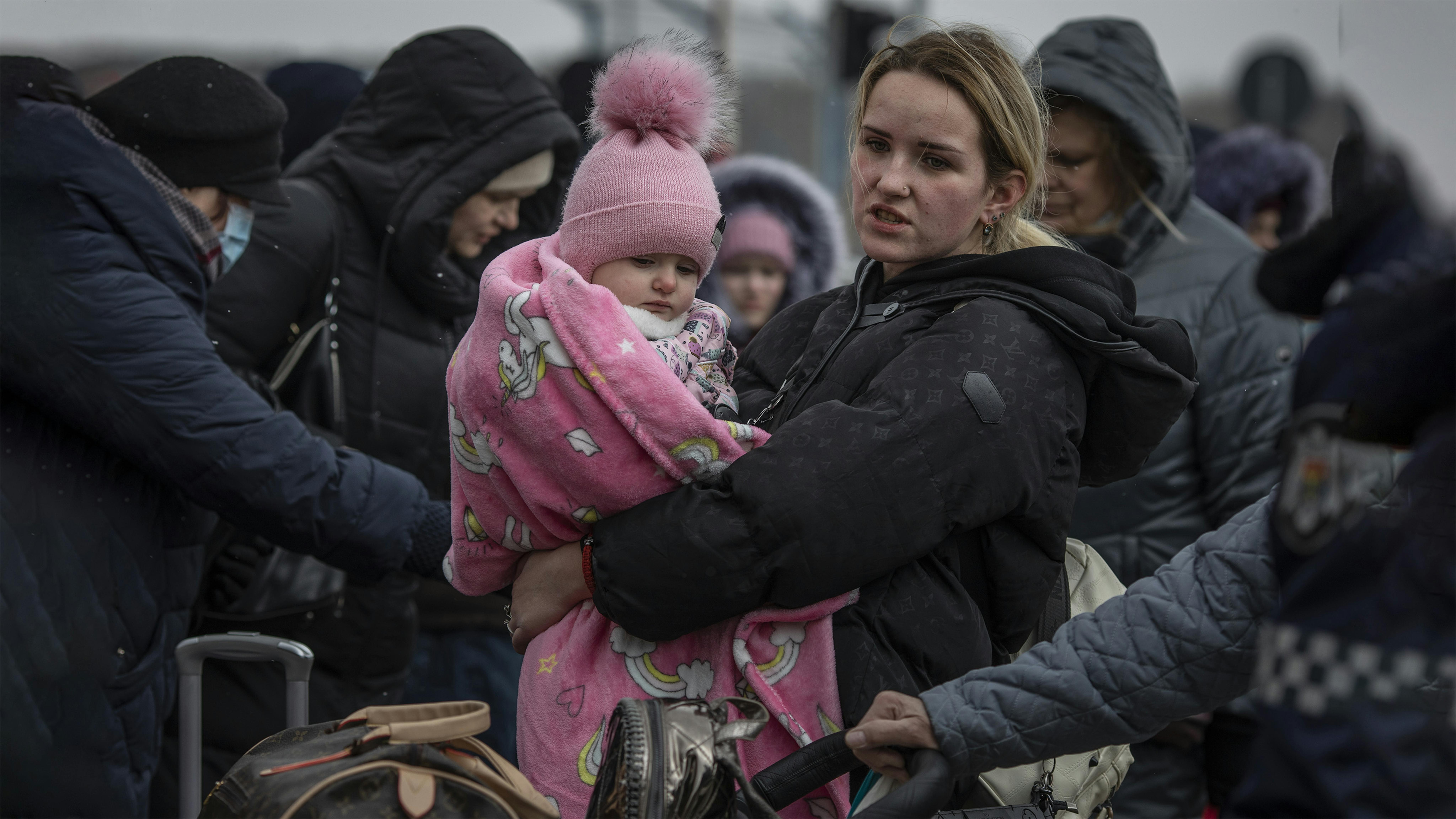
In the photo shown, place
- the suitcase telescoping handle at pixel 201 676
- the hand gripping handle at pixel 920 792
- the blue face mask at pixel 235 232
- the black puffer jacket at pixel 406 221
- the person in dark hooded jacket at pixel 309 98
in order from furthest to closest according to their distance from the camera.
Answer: the person in dark hooded jacket at pixel 309 98 → the black puffer jacket at pixel 406 221 → the blue face mask at pixel 235 232 → the suitcase telescoping handle at pixel 201 676 → the hand gripping handle at pixel 920 792

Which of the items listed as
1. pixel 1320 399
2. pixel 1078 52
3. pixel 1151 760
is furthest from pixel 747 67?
pixel 1320 399

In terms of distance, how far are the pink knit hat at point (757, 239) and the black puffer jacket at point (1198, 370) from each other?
155 centimetres

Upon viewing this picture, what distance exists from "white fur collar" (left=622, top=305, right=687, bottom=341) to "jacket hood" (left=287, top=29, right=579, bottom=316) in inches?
65.0

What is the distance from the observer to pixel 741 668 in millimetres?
1642

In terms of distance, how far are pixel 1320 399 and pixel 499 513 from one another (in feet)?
3.42

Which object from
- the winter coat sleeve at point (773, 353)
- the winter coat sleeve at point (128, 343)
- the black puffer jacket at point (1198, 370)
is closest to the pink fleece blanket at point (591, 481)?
the winter coat sleeve at point (773, 353)

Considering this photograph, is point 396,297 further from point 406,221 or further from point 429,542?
point 429,542

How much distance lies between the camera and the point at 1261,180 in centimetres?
552

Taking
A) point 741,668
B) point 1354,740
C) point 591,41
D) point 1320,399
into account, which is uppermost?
point 1320,399

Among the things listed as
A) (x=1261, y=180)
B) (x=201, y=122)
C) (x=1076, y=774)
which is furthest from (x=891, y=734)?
(x=1261, y=180)

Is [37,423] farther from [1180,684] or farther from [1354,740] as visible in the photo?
[1354,740]

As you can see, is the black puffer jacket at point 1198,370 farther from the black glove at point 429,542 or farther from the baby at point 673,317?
the black glove at point 429,542

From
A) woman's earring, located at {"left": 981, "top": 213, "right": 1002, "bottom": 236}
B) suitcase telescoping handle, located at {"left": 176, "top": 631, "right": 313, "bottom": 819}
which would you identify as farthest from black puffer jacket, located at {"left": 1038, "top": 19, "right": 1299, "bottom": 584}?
suitcase telescoping handle, located at {"left": 176, "top": 631, "right": 313, "bottom": 819}

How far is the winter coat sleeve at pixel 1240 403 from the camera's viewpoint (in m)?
2.61
